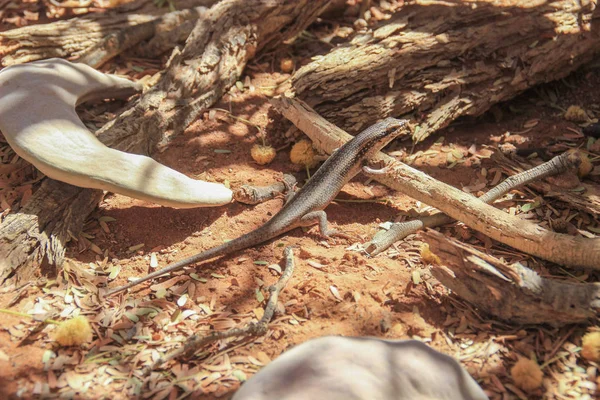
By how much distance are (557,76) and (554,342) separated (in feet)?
10.6

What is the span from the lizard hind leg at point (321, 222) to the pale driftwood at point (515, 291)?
110cm

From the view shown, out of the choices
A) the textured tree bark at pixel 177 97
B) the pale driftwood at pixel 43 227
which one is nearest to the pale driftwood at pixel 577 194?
the textured tree bark at pixel 177 97

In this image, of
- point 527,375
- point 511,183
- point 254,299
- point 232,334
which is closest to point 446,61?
point 511,183

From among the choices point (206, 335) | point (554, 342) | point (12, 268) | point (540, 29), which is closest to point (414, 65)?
point (540, 29)

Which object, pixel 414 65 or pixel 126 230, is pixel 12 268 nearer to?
pixel 126 230

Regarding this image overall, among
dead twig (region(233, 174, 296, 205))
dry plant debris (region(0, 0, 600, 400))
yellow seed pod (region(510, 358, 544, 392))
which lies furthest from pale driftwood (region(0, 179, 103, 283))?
yellow seed pod (region(510, 358, 544, 392))

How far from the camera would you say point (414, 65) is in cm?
536

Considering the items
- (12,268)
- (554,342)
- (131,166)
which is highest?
(131,166)

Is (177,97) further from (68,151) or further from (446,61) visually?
(446,61)

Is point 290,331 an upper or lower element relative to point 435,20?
lower

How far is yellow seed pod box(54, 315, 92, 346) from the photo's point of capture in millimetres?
3491

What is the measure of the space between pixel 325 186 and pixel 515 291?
6.00 feet

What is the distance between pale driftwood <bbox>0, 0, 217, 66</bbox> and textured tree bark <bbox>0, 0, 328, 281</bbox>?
953 millimetres

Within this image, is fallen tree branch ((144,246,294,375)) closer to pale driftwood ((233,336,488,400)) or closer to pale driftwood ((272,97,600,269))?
pale driftwood ((233,336,488,400))
